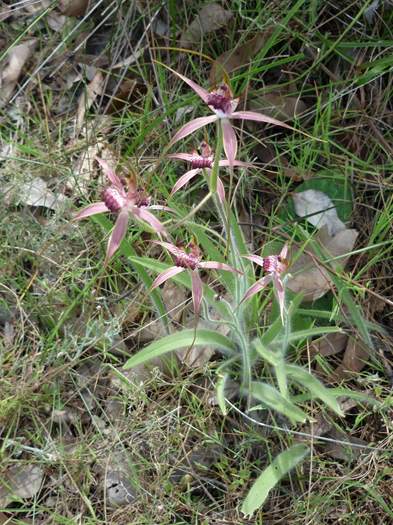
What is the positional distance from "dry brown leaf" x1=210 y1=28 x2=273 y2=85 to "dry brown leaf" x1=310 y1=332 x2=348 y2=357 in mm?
787

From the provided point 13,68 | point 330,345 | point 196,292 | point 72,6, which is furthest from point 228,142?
Result: point 13,68

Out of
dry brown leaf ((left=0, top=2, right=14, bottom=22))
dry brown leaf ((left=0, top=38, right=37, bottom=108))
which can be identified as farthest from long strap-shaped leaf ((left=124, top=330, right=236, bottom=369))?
dry brown leaf ((left=0, top=2, right=14, bottom=22))

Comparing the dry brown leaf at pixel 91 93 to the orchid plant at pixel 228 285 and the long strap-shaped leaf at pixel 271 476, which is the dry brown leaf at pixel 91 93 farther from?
the long strap-shaped leaf at pixel 271 476

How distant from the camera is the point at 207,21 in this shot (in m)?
2.16

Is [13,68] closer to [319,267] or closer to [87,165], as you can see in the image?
[87,165]

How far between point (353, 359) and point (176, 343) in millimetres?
542

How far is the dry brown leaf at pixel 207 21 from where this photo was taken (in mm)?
2146

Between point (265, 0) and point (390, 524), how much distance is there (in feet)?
4.74

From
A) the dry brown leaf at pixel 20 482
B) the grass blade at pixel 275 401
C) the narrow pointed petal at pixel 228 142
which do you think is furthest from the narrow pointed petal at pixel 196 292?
the dry brown leaf at pixel 20 482

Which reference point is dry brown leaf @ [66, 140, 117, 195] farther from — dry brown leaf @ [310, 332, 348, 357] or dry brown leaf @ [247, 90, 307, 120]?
dry brown leaf @ [310, 332, 348, 357]

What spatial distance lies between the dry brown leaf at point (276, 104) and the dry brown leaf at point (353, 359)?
2.18 feet

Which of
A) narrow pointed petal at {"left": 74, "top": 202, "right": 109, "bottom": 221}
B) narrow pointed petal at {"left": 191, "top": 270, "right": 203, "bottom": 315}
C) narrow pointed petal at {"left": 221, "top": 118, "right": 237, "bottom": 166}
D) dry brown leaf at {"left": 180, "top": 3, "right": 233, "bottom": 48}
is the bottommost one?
narrow pointed petal at {"left": 191, "top": 270, "right": 203, "bottom": 315}

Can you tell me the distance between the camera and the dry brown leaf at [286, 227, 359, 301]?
1909 mm

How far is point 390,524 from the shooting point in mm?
1771
